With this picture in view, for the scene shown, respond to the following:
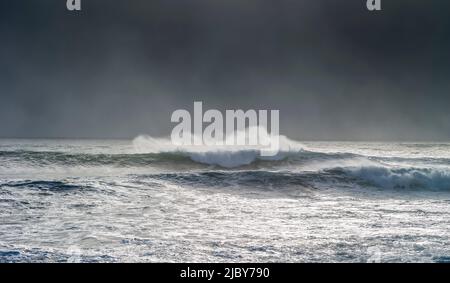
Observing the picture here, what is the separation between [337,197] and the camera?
44.6 feet

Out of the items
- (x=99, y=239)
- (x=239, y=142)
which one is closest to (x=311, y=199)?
(x=99, y=239)

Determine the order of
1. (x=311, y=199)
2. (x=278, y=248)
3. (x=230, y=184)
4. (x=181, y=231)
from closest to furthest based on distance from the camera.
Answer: (x=278, y=248) < (x=181, y=231) < (x=311, y=199) < (x=230, y=184)

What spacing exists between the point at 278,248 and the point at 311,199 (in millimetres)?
6912

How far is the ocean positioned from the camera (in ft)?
19.8

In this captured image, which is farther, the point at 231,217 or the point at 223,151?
the point at 223,151

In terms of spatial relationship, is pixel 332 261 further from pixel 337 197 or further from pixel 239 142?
pixel 239 142

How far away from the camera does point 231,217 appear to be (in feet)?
29.9

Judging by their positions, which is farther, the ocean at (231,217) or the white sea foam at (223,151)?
the white sea foam at (223,151)

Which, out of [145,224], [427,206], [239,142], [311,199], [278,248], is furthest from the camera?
[239,142]

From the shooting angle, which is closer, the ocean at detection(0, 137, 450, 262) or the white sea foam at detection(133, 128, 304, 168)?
the ocean at detection(0, 137, 450, 262)

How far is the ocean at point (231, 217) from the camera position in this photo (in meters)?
6.03

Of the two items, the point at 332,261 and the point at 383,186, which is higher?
the point at 332,261

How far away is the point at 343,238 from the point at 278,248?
1.42 meters

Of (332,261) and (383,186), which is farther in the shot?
(383,186)
